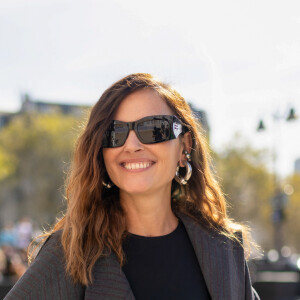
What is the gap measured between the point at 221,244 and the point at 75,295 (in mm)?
671

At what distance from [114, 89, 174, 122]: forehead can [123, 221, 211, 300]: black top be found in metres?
0.45

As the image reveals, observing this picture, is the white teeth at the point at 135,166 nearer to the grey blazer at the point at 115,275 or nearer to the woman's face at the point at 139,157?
the woman's face at the point at 139,157

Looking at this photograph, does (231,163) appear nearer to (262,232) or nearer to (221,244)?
(262,232)

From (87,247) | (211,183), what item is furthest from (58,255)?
(211,183)

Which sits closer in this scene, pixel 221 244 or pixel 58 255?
pixel 58 255

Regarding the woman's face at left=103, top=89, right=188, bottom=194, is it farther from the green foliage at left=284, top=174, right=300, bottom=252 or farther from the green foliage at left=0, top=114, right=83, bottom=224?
the green foliage at left=284, top=174, right=300, bottom=252

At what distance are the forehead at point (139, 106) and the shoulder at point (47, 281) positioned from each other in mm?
562

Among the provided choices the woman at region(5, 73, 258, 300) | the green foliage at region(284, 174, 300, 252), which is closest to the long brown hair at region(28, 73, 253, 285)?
the woman at region(5, 73, 258, 300)

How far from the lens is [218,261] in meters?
2.08

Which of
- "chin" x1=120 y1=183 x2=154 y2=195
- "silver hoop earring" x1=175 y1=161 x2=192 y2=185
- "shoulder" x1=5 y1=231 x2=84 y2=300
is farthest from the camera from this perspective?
"silver hoop earring" x1=175 y1=161 x2=192 y2=185

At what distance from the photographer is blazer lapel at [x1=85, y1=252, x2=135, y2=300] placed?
1.78 m

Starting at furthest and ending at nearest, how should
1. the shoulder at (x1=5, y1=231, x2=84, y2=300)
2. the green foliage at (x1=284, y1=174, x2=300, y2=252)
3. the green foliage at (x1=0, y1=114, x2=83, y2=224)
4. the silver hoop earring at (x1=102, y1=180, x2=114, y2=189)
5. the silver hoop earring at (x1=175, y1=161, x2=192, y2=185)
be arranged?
1. the green foliage at (x1=284, y1=174, x2=300, y2=252)
2. the green foliage at (x1=0, y1=114, x2=83, y2=224)
3. the silver hoop earring at (x1=175, y1=161, x2=192, y2=185)
4. the silver hoop earring at (x1=102, y1=180, x2=114, y2=189)
5. the shoulder at (x1=5, y1=231, x2=84, y2=300)

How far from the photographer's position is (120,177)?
2.00 m

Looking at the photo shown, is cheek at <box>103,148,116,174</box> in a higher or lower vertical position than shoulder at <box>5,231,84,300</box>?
higher
